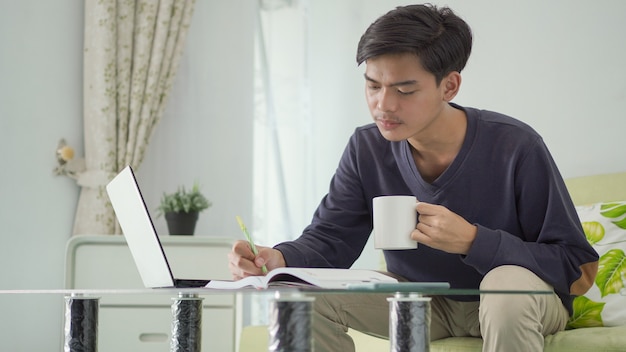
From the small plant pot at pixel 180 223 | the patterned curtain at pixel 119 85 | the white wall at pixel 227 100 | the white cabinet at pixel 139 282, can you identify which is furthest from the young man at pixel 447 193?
the patterned curtain at pixel 119 85

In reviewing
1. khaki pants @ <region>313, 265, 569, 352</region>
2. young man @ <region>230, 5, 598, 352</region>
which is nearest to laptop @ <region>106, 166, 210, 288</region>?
young man @ <region>230, 5, 598, 352</region>

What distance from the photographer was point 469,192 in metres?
1.91

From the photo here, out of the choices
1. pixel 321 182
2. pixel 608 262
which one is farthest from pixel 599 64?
A: pixel 321 182

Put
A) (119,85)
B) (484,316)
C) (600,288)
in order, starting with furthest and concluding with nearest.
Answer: (119,85) < (600,288) < (484,316)

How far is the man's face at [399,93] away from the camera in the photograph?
186 centimetres

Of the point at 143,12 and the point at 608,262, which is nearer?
the point at 608,262

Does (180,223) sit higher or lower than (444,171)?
lower

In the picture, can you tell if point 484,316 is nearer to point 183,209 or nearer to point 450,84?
point 450,84

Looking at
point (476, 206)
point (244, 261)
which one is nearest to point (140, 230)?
point (244, 261)

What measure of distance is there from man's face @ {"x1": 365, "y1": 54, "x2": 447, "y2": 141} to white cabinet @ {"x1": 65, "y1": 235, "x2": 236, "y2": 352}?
1368 millimetres

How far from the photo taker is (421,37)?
187 cm

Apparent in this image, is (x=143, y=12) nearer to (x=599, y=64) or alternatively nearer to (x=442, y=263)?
(x=599, y=64)

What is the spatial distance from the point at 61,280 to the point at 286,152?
110 cm

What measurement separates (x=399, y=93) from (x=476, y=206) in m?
0.31
